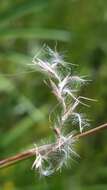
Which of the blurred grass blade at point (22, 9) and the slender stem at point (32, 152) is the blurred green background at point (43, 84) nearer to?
the blurred grass blade at point (22, 9)

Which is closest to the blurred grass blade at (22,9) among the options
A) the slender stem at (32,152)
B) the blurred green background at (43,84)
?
the blurred green background at (43,84)

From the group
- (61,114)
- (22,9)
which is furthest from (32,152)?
(22,9)

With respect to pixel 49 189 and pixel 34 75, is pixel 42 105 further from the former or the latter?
pixel 49 189

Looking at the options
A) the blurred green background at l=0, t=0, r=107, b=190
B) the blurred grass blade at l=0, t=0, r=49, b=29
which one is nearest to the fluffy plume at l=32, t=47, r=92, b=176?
the blurred green background at l=0, t=0, r=107, b=190

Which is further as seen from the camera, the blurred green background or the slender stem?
the blurred green background

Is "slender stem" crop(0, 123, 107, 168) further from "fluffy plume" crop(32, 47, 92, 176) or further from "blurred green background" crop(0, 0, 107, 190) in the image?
"blurred green background" crop(0, 0, 107, 190)

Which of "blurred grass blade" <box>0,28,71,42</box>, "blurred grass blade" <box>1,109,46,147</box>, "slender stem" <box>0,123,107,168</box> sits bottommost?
"slender stem" <box>0,123,107,168</box>

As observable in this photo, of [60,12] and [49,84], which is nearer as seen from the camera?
[49,84]

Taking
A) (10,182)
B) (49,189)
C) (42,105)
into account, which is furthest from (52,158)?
(42,105)

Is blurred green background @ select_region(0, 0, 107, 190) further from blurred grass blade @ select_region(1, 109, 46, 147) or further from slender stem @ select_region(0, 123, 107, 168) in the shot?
slender stem @ select_region(0, 123, 107, 168)

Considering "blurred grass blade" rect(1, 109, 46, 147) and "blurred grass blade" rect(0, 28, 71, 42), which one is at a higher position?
"blurred grass blade" rect(0, 28, 71, 42)
